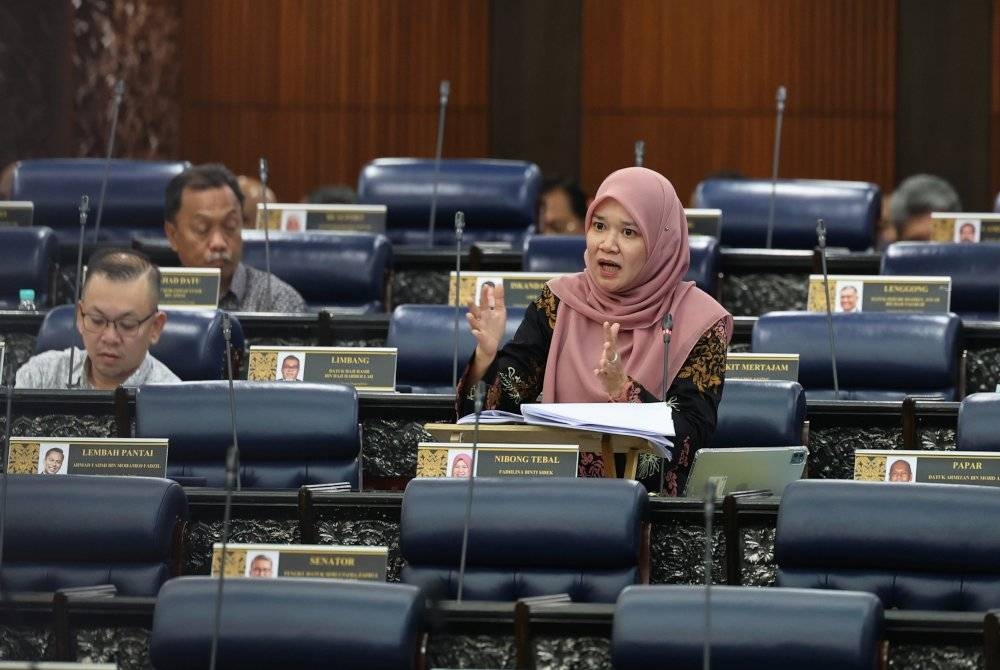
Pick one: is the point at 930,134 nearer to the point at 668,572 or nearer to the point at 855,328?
the point at 855,328

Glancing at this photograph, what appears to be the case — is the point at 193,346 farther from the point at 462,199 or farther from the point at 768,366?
the point at 462,199

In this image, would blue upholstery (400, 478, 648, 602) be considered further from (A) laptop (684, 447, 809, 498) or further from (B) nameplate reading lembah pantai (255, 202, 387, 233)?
(B) nameplate reading lembah pantai (255, 202, 387, 233)

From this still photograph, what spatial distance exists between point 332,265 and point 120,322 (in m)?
1.54

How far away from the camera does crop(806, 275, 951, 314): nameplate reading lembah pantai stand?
5.05 meters

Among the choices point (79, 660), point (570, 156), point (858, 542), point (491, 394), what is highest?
point (570, 156)

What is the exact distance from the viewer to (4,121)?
774cm

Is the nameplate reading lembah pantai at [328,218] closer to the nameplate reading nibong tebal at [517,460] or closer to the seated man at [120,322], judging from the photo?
the seated man at [120,322]

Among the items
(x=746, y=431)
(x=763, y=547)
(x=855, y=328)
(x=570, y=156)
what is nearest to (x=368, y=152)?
(x=570, y=156)

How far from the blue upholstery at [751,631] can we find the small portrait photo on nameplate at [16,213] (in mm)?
4080

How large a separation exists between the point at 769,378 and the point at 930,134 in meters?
4.37

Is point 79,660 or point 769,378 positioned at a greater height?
point 769,378

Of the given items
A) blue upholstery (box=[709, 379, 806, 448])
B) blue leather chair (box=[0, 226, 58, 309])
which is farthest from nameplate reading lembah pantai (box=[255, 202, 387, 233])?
blue upholstery (box=[709, 379, 806, 448])

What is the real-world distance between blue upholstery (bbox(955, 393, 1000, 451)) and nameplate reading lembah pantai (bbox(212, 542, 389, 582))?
137cm

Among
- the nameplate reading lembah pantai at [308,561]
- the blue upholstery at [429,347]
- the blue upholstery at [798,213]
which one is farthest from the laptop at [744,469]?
the blue upholstery at [798,213]
